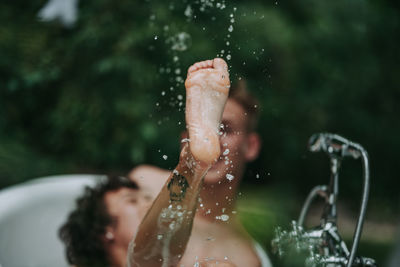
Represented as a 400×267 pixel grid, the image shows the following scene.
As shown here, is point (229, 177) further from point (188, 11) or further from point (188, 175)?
point (188, 11)

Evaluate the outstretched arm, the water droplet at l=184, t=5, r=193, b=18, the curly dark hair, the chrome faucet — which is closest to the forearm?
the outstretched arm

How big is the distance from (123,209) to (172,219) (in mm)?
618

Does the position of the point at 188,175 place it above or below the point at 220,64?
below

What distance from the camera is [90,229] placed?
1352mm

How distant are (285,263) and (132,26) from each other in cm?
150

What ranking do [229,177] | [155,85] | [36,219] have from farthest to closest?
1. [155,85]
2. [36,219]
3. [229,177]

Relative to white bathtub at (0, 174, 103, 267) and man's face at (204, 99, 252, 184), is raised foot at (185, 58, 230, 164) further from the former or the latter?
white bathtub at (0, 174, 103, 267)

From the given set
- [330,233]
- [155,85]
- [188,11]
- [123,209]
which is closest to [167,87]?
[155,85]

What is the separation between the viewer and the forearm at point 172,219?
2.28 ft

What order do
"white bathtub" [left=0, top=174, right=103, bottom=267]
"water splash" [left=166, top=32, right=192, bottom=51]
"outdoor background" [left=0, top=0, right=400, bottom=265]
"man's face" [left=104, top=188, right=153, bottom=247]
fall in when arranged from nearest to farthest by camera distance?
"man's face" [left=104, top=188, right=153, bottom=247]
"white bathtub" [left=0, top=174, right=103, bottom=267]
"water splash" [left=166, top=32, right=192, bottom=51]
"outdoor background" [left=0, top=0, right=400, bottom=265]

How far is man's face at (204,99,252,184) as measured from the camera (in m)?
0.73

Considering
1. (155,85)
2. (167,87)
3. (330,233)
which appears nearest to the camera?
(330,233)

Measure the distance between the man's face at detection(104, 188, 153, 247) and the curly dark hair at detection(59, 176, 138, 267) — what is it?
18 mm

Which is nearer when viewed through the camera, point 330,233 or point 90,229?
point 330,233
